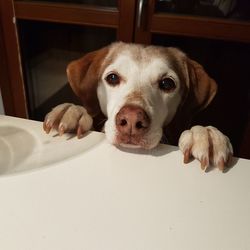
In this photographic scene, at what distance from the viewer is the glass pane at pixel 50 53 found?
1.58m

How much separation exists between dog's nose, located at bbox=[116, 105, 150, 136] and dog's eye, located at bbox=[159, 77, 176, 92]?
0.82 feet

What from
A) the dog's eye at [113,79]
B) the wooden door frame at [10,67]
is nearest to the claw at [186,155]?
the dog's eye at [113,79]

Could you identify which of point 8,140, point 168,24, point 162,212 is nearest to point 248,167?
point 162,212

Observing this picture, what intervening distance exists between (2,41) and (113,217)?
1.27 m

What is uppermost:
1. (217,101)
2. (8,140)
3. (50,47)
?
(8,140)

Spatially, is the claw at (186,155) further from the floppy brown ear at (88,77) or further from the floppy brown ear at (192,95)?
the floppy brown ear at (88,77)

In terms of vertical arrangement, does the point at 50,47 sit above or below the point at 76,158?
below

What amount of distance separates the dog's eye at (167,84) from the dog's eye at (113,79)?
13 cm

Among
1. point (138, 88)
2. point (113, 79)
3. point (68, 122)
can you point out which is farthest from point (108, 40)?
point (68, 122)

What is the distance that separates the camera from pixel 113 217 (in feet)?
1.81

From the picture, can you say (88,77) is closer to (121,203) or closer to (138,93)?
(138,93)

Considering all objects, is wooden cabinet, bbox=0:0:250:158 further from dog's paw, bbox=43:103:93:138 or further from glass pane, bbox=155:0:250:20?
dog's paw, bbox=43:103:93:138

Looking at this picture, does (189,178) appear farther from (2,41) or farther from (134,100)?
(2,41)

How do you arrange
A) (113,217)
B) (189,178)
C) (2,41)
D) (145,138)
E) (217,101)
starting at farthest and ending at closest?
1. (217,101)
2. (2,41)
3. (145,138)
4. (189,178)
5. (113,217)
